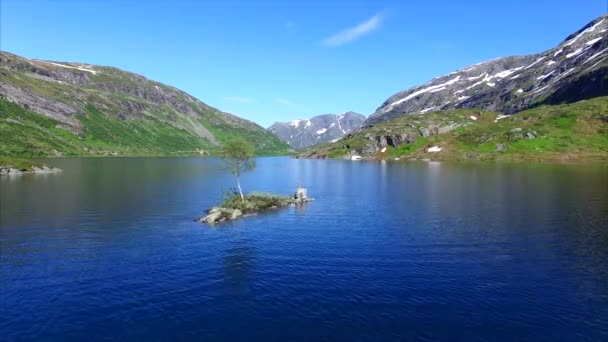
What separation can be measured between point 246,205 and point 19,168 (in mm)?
151644

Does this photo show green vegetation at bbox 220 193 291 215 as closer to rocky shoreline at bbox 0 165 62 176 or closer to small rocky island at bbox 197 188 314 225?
small rocky island at bbox 197 188 314 225

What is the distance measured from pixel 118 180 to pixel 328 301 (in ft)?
452

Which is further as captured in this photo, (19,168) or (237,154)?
(19,168)

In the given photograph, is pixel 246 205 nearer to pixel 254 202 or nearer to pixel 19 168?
pixel 254 202

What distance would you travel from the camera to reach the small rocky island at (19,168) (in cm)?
18175

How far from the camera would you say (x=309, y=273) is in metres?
49.2

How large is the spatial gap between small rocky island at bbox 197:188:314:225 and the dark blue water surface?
450 cm

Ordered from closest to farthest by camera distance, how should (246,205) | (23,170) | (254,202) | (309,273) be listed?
(309,273)
(246,205)
(254,202)
(23,170)

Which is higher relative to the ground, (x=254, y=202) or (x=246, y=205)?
(x=254, y=202)

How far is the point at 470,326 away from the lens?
34.9 metres

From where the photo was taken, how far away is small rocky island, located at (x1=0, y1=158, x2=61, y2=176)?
181750 millimetres

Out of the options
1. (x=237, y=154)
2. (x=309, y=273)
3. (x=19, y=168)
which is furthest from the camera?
(x=19, y=168)

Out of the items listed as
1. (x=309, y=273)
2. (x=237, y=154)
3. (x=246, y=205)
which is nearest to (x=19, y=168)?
(x=237, y=154)

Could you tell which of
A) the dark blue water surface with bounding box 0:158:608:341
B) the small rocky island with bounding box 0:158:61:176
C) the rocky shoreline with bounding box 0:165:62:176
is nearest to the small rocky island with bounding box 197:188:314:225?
the dark blue water surface with bounding box 0:158:608:341
